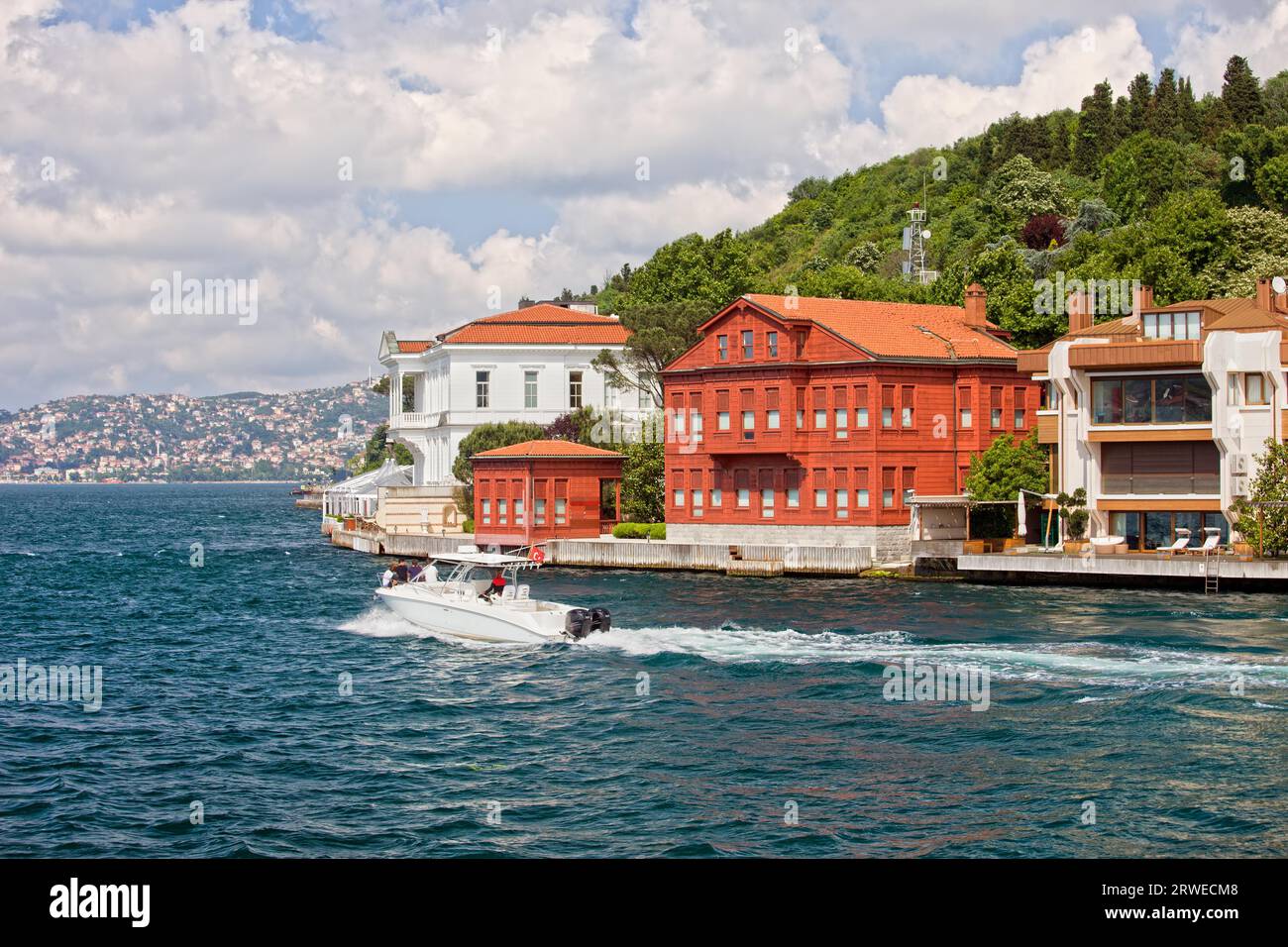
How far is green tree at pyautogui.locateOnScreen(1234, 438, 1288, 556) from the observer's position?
54.7 meters

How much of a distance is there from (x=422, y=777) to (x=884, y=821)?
905cm

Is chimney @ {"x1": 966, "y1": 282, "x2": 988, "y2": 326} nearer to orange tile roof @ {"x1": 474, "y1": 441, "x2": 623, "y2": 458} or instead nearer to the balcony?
orange tile roof @ {"x1": 474, "y1": 441, "x2": 623, "y2": 458}

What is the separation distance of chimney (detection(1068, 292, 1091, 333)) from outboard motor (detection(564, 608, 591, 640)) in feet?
119

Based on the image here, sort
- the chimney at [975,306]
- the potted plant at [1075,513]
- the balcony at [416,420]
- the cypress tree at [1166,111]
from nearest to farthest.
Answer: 1. the potted plant at [1075,513]
2. the chimney at [975,306]
3. the balcony at [416,420]
4. the cypress tree at [1166,111]

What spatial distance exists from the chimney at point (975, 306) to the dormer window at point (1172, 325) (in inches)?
743

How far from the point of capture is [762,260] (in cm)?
16200

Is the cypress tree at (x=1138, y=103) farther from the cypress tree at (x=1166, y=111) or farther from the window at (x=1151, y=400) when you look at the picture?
the window at (x=1151, y=400)

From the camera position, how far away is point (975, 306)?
80.0m

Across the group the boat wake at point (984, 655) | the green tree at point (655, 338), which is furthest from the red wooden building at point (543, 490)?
the boat wake at point (984, 655)

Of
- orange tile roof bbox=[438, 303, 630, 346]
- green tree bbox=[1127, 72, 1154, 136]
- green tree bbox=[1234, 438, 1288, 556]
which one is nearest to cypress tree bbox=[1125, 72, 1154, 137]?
green tree bbox=[1127, 72, 1154, 136]

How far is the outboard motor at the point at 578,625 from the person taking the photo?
137 ft

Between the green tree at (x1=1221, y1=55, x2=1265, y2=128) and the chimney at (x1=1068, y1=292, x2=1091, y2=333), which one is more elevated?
the green tree at (x1=1221, y1=55, x2=1265, y2=128)

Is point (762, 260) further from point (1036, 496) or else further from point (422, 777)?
point (422, 777)
